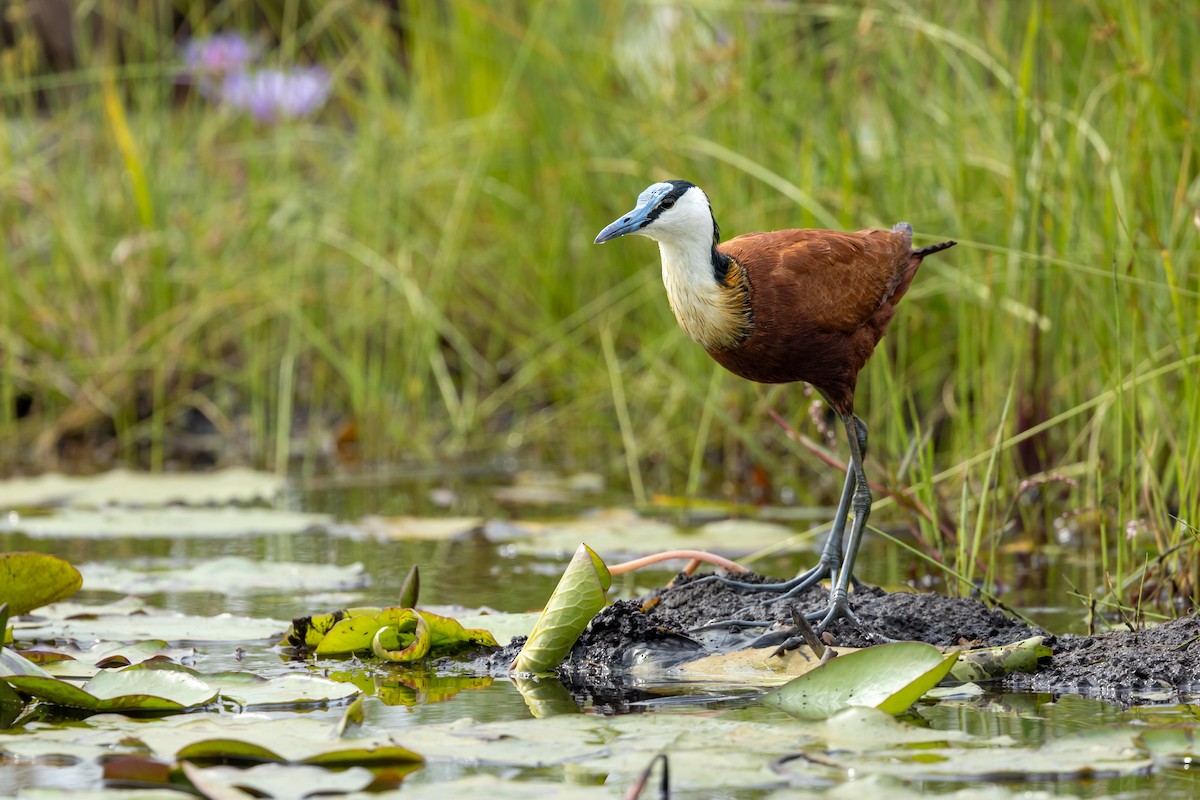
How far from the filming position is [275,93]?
8172 mm

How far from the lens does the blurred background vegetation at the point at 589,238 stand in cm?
437

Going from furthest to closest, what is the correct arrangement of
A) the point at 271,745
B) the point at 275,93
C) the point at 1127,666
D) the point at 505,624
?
1. the point at 275,93
2. the point at 505,624
3. the point at 1127,666
4. the point at 271,745

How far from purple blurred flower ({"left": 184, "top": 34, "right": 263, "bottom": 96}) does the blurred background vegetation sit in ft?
0.55

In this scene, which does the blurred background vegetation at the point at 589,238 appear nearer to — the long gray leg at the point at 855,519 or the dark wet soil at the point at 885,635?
the long gray leg at the point at 855,519

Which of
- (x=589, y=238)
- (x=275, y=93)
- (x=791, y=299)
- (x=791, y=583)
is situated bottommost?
(x=791, y=583)

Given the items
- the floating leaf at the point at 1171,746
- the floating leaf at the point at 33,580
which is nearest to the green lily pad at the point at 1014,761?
the floating leaf at the point at 1171,746

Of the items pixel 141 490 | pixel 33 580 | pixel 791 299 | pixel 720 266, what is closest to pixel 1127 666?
pixel 791 299

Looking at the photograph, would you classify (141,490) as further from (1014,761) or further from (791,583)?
(1014,761)

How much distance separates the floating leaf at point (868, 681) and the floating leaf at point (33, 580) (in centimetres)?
147

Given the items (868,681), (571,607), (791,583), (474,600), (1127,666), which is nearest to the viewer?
(868,681)

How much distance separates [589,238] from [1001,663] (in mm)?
4047

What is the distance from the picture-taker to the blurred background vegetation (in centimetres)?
437

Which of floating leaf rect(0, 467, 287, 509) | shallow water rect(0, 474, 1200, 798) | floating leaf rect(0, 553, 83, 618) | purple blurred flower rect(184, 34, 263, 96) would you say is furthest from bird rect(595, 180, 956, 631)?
purple blurred flower rect(184, 34, 263, 96)

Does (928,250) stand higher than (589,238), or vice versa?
(589,238)
